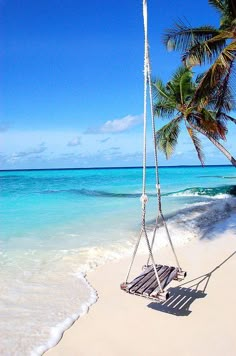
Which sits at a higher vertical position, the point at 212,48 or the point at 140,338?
the point at 212,48

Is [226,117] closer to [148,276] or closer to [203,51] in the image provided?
[203,51]

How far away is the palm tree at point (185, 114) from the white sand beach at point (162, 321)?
6141mm

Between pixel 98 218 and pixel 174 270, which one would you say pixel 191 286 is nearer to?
pixel 174 270

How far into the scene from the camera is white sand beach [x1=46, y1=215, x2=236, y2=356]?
3.36 m

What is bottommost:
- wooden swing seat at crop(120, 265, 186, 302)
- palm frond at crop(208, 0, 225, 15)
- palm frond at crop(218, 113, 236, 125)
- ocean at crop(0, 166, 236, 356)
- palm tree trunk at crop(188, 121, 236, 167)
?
ocean at crop(0, 166, 236, 356)

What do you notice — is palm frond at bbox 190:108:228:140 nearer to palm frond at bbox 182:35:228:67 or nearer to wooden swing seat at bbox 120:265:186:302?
palm frond at bbox 182:35:228:67

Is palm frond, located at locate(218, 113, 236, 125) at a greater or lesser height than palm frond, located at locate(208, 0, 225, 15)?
lesser

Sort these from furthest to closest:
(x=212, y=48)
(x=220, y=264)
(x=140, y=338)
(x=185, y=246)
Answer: (x=212, y=48), (x=185, y=246), (x=220, y=264), (x=140, y=338)

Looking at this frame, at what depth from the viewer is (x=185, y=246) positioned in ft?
25.0

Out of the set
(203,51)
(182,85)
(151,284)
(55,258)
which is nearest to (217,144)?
(182,85)

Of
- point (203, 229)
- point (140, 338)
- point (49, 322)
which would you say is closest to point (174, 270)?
point (140, 338)

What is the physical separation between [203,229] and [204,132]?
3720 mm

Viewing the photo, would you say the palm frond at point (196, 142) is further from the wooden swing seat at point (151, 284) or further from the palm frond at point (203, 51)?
the wooden swing seat at point (151, 284)

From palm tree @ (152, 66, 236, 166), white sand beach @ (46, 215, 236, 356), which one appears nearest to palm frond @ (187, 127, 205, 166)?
palm tree @ (152, 66, 236, 166)
